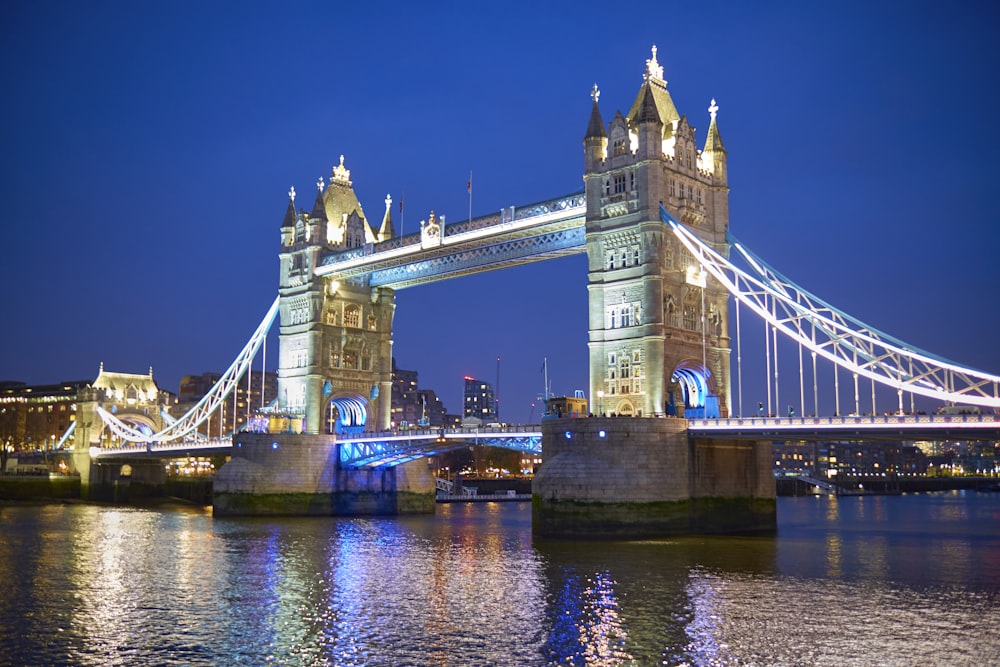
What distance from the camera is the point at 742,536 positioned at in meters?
49.6

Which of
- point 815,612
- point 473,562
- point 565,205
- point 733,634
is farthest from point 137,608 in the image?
point 565,205

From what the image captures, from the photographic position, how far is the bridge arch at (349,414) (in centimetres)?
7662

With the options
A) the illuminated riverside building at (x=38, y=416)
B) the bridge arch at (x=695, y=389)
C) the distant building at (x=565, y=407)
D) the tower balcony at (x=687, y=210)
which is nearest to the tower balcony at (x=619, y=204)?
the tower balcony at (x=687, y=210)

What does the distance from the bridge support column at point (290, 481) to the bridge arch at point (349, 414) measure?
5701mm

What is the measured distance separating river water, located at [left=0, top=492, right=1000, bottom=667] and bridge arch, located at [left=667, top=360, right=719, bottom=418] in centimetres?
789

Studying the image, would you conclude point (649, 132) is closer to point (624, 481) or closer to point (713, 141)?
point (713, 141)

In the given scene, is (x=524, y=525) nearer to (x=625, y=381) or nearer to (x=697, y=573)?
(x=625, y=381)

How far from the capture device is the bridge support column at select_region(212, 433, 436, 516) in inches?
2682

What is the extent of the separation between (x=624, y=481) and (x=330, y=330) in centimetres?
3392

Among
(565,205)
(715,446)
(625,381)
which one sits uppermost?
(565,205)

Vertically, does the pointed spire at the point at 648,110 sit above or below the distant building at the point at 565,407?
above

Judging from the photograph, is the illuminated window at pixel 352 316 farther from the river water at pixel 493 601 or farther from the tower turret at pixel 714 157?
the tower turret at pixel 714 157

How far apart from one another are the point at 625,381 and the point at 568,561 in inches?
640

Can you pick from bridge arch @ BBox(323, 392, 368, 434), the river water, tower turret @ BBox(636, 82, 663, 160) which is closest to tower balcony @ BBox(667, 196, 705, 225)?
tower turret @ BBox(636, 82, 663, 160)
